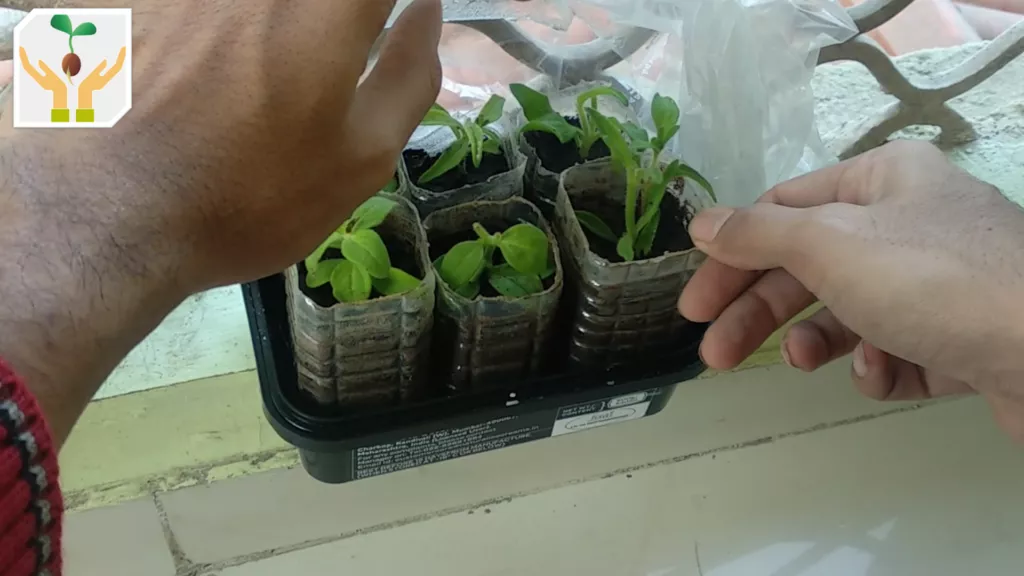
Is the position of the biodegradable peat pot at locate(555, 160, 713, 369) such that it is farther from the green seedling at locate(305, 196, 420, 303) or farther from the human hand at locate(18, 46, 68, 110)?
the human hand at locate(18, 46, 68, 110)

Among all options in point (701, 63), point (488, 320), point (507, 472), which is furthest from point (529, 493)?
point (701, 63)

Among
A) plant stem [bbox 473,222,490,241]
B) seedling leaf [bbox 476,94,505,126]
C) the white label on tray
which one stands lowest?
the white label on tray

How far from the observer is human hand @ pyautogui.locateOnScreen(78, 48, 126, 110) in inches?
15.7

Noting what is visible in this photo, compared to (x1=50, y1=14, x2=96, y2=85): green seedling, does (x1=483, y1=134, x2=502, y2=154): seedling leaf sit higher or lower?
lower

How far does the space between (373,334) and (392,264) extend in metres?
0.05

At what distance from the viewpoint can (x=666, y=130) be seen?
22.7 inches

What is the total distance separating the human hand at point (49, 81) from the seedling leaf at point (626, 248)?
0.95 feet

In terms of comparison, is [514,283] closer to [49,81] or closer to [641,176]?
[641,176]

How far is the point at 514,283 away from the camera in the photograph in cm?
55

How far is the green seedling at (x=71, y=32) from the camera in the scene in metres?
0.40

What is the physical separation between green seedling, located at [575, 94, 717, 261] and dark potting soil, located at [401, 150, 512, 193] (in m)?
0.06

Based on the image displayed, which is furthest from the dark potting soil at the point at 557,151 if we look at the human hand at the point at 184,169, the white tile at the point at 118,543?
the white tile at the point at 118,543

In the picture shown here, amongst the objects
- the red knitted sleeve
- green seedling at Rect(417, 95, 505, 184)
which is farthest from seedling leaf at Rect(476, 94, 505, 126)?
the red knitted sleeve

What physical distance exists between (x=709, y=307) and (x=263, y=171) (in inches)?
11.3
